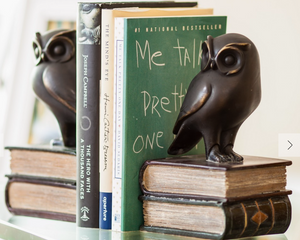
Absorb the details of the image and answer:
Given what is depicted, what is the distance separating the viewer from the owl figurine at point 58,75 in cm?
115

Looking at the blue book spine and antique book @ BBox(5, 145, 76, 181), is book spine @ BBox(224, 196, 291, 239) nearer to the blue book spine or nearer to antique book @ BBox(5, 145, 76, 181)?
the blue book spine

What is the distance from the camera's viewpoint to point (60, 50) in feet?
3.84

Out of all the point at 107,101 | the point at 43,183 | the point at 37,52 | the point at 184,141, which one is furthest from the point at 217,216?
the point at 37,52

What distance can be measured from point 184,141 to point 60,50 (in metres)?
0.35

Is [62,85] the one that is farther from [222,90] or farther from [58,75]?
[222,90]

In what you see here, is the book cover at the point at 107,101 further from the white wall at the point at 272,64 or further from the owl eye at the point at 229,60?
Result: the white wall at the point at 272,64

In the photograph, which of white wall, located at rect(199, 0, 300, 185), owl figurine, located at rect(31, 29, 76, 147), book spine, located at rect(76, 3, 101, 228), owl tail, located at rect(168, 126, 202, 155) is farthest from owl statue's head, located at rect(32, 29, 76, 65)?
white wall, located at rect(199, 0, 300, 185)

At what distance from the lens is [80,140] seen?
102 cm

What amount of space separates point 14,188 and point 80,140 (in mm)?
252

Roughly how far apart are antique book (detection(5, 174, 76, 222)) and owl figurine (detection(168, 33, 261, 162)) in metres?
0.30

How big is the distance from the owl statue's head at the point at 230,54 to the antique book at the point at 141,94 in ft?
0.35

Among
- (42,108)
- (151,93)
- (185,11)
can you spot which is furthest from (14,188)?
(42,108)

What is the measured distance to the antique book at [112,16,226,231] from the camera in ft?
3.14

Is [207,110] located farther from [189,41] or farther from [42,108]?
[42,108]
